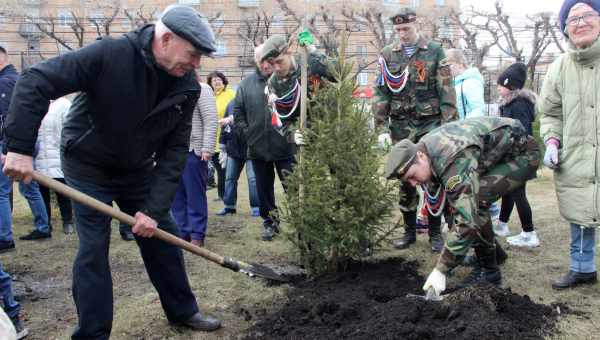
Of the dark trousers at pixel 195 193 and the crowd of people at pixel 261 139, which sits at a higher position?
the crowd of people at pixel 261 139

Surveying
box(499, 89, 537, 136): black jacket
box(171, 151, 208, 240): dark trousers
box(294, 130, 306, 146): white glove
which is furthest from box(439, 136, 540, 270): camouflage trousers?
box(171, 151, 208, 240): dark trousers

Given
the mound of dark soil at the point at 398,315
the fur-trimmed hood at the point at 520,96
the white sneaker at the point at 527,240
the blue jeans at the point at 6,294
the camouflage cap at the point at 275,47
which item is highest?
the camouflage cap at the point at 275,47

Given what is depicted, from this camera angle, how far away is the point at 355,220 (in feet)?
14.5

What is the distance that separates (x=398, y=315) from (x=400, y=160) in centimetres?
98

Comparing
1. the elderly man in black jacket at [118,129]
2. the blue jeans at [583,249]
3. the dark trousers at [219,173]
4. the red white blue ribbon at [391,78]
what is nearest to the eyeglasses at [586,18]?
the blue jeans at [583,249]

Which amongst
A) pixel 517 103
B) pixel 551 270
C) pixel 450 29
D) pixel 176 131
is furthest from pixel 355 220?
pixel 450 29

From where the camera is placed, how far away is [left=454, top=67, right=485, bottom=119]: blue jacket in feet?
20.6

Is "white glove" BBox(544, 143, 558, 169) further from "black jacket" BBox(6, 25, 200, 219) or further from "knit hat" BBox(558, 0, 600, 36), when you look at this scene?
"black jacket" BBox(6, 25, 200, 219)

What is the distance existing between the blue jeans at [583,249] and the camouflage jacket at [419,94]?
5.17ft

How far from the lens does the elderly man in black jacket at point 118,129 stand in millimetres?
2982

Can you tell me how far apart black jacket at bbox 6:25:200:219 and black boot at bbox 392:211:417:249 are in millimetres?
2819

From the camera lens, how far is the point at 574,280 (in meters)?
4.50

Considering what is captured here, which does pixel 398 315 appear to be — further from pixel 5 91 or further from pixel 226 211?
pixel 226 211

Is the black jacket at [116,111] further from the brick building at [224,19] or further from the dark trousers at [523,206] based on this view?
the brick building at [224,19]
